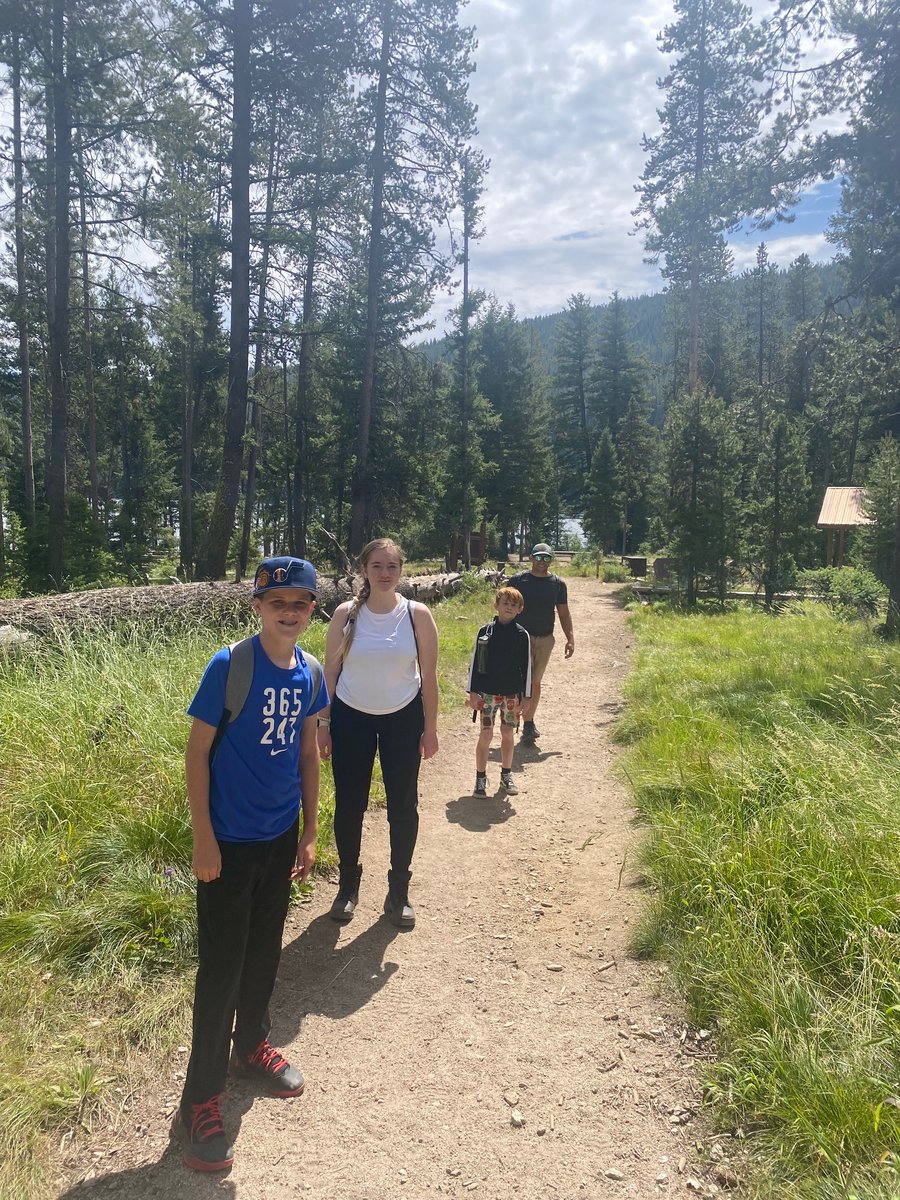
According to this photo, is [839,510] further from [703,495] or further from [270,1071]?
[270,1071]

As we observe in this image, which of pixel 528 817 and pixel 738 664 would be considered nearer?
pixel 528 817

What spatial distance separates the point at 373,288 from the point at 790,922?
1783 cm

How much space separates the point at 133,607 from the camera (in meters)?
8.92

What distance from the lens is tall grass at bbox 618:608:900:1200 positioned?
7.22ft

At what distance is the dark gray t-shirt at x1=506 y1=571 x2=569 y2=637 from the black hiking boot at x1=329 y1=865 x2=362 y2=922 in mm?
3658

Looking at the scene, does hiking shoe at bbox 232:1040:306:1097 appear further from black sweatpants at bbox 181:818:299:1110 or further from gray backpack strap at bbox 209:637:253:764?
gray backpack strap at bbox 209:637:253:764

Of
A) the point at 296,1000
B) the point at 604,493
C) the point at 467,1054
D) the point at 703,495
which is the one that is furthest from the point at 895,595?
the point at 604,493

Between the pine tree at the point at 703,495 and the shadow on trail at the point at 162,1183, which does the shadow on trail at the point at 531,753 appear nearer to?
the shadow on trail at the point at 162,1183

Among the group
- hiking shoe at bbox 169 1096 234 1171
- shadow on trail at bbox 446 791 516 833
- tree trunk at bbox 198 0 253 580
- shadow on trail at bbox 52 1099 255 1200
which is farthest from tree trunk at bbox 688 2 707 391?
shadow on trail at bbox 52 1099 255 1200

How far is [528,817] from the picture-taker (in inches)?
216

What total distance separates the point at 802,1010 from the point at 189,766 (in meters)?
2.40

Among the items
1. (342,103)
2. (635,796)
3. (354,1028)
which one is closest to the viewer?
(354,1028)

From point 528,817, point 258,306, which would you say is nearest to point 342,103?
point 258,306

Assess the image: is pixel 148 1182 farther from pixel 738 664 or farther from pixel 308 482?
pixel 308 482
